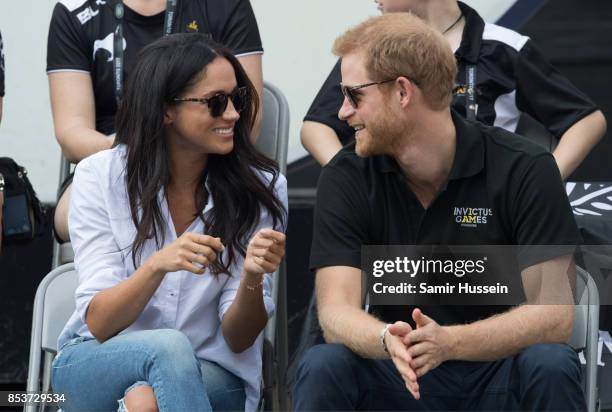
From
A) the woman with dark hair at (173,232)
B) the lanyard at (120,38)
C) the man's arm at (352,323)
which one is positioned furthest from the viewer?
the lanyard at (120,38)

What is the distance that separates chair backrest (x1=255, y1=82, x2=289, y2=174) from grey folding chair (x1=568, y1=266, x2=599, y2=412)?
109cm

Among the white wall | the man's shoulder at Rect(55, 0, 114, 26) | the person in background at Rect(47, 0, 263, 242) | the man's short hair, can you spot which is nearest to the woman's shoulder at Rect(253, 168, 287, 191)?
the man's short hair

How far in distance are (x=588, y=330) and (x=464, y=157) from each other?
56 centimetres

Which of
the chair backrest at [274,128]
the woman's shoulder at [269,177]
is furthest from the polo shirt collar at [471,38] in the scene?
the woman's shoulder at [269,177]

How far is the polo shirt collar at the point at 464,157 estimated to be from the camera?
3205 mm

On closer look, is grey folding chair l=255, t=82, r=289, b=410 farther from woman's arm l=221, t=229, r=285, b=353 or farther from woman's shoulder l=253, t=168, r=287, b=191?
woman's arm l=221, t=229, r=285, b=353

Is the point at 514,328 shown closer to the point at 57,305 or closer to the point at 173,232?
the point at 173,232

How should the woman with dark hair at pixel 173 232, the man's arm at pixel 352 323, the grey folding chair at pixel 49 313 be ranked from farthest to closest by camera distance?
the grey folding chair at pixel 49 313
the woman with dark hair at pixel 173 232
the man's arm at pixel 352 323

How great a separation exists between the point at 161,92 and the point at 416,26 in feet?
2.25

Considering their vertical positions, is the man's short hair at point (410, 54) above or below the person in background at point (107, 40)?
above

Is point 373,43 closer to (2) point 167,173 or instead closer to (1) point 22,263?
(2) point 167,173

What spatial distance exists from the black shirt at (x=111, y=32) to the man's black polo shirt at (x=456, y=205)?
960 millimetres

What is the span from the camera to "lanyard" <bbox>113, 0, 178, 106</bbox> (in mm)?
4020

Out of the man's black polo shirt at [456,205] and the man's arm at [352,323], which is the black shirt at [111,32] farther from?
the man's arm at [352,323]
